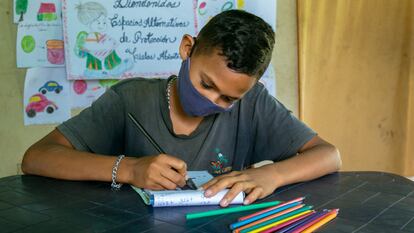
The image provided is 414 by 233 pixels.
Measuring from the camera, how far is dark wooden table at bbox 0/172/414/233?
32.1 inches

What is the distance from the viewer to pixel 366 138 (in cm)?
271

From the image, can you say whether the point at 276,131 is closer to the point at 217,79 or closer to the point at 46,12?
the point at 217,79

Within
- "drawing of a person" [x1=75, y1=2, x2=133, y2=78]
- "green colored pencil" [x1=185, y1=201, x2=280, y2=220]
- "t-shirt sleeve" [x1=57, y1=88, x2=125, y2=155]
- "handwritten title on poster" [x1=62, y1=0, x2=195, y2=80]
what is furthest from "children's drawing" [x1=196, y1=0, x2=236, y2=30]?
"green colored pencil" [x1=185, y1=201, x2=280, y2=220]

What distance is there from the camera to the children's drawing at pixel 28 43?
2105 millimetres

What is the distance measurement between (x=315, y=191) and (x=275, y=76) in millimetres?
1547

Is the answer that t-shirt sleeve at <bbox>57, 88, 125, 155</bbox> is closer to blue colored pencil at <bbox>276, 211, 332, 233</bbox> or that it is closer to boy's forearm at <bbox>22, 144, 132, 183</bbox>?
boy's forearm at <bbox>22, 144, 132, 183</bbox>

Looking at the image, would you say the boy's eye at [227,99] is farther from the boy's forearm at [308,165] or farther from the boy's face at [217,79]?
the boy's forearm at [308,165]

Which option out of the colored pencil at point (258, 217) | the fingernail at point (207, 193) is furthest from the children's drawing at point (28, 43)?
the colored pencil at point (258, 217)

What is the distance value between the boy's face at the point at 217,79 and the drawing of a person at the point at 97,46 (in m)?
1.08

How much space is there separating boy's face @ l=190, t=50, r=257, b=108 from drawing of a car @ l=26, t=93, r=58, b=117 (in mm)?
1198

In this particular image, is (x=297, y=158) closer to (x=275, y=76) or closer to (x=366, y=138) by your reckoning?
(x=275, y=76)

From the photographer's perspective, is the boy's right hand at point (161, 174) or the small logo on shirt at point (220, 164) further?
the small logo on shirt at point (220, 164)

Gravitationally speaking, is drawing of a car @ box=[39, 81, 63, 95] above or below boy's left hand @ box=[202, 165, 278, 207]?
above


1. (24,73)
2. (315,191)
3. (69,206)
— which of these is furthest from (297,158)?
(24,73)
